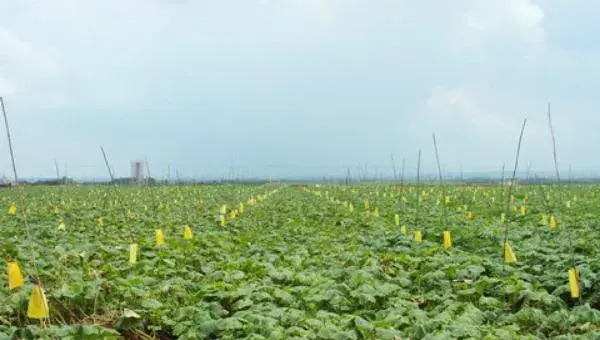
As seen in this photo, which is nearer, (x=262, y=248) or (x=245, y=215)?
(x=262, y=248)

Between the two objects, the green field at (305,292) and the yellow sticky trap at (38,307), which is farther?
the green field at (305,292)

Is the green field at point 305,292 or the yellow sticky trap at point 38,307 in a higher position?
the yellow sticky trap at point 38,307

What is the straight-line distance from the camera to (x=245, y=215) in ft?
48.2

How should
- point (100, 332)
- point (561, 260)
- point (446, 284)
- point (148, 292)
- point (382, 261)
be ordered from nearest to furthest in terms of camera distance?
point (100, 332), point (148, 292), point (446, 284), point (561, 260), point (382, 261)

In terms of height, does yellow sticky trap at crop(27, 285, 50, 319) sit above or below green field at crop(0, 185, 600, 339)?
above

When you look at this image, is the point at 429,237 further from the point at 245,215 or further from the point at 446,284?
the point at 245,215

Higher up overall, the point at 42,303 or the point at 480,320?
the point at 42,303

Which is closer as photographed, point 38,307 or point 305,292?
point 38,307

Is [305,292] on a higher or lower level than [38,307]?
lower

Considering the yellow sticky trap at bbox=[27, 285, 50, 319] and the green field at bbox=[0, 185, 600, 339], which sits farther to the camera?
the green field at bbox=[0, 185, 600, 339]

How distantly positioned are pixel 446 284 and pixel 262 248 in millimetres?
3133

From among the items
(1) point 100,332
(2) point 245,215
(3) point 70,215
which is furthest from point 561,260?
(3) point 70,215

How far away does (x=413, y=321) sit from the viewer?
4.31m

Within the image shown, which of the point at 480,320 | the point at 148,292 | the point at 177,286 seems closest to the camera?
the point at 480,320
